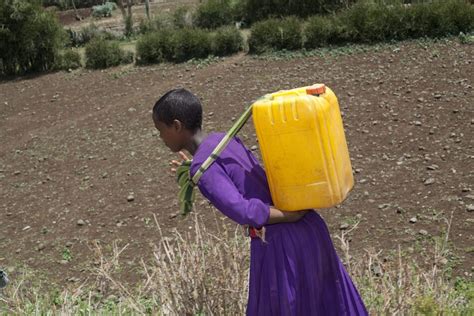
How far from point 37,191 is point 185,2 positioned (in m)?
15.0

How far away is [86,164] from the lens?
606cm

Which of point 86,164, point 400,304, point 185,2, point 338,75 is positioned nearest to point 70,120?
point 86,164

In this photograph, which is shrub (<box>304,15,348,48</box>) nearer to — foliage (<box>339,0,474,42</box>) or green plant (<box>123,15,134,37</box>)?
foliage (<box>339,0,474,42</box>)

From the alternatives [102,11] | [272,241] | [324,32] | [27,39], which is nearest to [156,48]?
[27,39]

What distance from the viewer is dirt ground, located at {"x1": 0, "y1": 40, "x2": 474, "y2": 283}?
4281 millimetres

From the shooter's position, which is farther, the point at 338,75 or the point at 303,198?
the point at 338,75

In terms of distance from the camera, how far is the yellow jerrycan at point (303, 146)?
A: 6.03 ft

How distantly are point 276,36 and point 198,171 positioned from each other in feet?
24.1

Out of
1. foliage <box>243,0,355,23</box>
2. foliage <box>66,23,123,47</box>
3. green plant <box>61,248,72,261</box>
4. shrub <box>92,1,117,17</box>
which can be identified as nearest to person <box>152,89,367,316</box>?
green plant <box>61,248,72,261</box>

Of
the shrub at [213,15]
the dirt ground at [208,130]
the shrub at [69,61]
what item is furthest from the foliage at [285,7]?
the dirt ground at [208,130]

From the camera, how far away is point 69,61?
10531 mm

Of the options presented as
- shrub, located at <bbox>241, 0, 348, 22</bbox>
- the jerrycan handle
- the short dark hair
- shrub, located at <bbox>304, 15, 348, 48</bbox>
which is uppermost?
the jerrycan handle

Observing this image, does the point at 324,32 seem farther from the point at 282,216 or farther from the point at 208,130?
the point at 282,216

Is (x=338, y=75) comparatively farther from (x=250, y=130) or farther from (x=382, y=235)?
(x=382, y=235)
